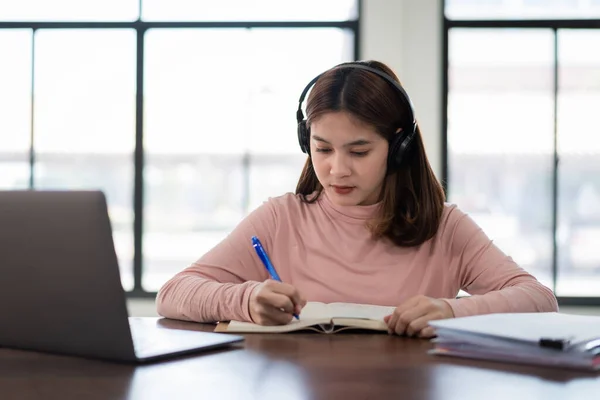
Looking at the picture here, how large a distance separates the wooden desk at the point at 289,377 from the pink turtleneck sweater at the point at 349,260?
0.50 m

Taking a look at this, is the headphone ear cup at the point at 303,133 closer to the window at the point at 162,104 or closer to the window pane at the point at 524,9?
the window at the point at 162,104

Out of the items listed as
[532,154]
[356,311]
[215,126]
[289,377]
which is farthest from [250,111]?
[289,377]

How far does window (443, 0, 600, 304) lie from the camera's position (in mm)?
4277

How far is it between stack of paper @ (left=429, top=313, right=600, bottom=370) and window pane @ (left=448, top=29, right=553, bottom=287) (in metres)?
3.26

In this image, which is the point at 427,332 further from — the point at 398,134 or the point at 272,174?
the point at 272,174

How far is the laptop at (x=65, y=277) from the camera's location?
84 centimetres

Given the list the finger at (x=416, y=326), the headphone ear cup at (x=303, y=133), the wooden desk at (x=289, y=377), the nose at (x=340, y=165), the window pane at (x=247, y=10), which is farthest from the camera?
the window pane at (x=247, y=10)

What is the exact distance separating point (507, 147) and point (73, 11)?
2378mm

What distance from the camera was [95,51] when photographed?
431 cm

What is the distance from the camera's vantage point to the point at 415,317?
120 centimetres

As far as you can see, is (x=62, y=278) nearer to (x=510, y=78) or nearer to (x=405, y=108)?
(x=405, y=108)

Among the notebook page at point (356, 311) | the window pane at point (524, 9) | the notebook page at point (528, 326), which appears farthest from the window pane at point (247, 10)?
the notebook page at point (528, 326)

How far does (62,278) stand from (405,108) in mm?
907

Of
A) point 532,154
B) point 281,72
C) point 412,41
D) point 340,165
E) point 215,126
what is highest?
point 412,41
